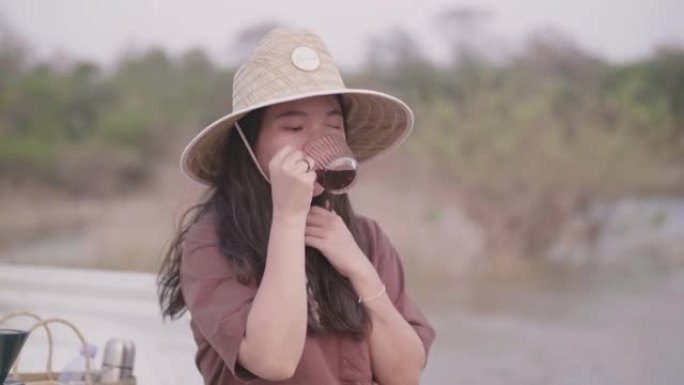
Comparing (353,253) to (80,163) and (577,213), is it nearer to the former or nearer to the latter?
(577,213)

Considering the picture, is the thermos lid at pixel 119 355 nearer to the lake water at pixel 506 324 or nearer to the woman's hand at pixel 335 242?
the woman's hand at pixel 335 242

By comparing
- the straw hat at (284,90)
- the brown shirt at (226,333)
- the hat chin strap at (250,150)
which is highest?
the straw hat at (284,90)

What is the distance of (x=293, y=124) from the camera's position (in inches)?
49.5

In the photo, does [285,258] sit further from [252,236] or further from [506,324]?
[506,324]

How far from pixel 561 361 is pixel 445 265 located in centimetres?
49

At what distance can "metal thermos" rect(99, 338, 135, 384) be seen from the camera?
1.69m

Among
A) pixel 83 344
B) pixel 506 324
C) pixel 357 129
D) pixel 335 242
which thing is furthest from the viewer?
pixel 506 324

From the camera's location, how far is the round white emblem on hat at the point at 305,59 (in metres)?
1.27

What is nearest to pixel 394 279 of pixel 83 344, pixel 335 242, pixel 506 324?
pixel 335 242

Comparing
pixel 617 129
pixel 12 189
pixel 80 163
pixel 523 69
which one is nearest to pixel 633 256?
pixel 617 129

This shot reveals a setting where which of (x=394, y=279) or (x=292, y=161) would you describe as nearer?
(x=292, y=161)

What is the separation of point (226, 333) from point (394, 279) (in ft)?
0.95

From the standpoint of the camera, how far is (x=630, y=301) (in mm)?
3047

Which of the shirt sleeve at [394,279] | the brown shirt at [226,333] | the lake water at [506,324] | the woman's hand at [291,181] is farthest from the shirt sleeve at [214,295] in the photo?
the lake water at [506,324]
